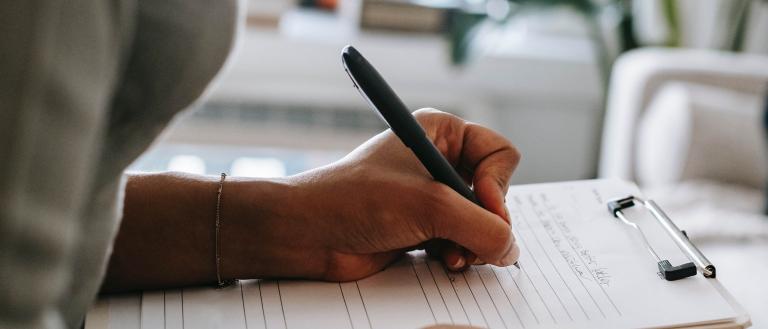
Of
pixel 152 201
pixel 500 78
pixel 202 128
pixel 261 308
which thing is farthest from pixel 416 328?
pixel 500 78

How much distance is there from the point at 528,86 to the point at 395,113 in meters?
1.53

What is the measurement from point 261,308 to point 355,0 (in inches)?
61.1

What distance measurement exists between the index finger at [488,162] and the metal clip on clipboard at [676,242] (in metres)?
0.11

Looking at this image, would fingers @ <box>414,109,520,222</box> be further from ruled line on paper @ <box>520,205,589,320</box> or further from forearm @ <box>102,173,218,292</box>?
forearm @ <box>102,173,218,292</box>

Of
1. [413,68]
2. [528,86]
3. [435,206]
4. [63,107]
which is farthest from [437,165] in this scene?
[528,86]

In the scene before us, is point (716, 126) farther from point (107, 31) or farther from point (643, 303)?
point (107, 31)

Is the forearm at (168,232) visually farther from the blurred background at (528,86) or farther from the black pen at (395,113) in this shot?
the blurred background at (528,86)

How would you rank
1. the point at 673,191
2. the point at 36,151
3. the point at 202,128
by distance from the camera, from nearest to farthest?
the point at 36,151, the point at 673,191, the point at 202,128

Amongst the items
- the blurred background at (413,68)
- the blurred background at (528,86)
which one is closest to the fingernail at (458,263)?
the blurred background at (528,86)

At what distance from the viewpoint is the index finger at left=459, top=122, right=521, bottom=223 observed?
25.1 inches

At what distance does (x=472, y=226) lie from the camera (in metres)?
0.60

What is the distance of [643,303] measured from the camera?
581 millimetres

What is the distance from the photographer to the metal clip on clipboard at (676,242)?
612mm

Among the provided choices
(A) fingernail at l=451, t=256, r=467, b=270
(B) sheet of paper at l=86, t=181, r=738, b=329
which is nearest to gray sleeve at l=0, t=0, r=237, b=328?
(B) sheet of paper at l=86, t=181, r=738, b=329
